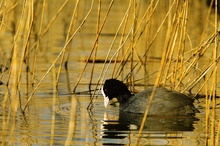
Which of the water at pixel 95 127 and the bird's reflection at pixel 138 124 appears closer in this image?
the water at pixel 95 127

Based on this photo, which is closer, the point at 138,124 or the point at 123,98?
the point at 138,124

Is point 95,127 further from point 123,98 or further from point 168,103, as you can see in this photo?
point 123,98

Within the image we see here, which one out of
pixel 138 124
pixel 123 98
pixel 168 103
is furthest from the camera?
pixel 123 98

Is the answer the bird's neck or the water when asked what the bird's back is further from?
the bird's neck

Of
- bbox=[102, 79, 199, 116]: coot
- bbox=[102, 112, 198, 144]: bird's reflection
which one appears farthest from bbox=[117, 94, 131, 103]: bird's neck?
bbox=[102, 112, 198, 144]: bird's reflection

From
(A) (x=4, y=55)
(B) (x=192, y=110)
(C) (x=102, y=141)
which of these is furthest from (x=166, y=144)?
(A) (x=4, y=55)

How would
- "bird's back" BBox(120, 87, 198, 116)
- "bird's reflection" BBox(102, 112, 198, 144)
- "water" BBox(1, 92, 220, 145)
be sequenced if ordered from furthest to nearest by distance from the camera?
1. "bird's back" BBox(120, 87, 198, 116)
2. "bird's reflection" BBox(102, 112, 198, 144)
3. "water" BBox(1, 92, 220, 145)

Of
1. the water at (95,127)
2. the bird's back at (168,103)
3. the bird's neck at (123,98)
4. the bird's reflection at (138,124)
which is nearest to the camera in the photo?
the water at (95,127)

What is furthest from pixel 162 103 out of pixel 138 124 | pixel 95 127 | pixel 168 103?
pixel 95 127

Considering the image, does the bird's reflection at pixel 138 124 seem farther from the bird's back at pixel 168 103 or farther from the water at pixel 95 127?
the bird's back at pixel 168 103

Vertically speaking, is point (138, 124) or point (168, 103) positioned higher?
point (168, 103)

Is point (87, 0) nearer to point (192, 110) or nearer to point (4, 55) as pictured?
point (4, 55)

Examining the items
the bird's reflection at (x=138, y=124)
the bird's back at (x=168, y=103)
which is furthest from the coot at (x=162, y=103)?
the bird's reflection at (x=138, y=124)

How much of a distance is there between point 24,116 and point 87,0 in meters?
14.6
